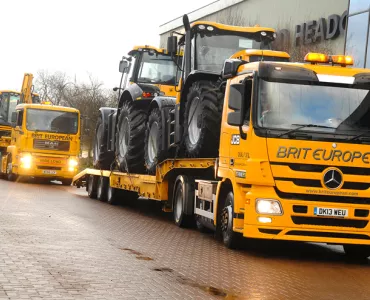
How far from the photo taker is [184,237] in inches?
583

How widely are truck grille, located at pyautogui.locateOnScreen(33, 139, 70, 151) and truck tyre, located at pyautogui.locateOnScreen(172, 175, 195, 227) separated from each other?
1692 centimetres

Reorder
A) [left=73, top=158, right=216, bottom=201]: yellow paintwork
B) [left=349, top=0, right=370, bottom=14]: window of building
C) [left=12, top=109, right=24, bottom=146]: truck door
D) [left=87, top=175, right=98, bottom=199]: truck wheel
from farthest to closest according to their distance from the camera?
[left=12, top=109, right=24, bottom=146]: truck door < [left=349, top=0, right=370, bottom=14]: window of building < [left=87, top=175, right=98, bottom=199]: truck wheel < [left=73, top=158, right=216, bottom=201]: yellow paintwork

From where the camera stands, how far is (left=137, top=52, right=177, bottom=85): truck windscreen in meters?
20.6

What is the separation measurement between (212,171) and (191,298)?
699 cm

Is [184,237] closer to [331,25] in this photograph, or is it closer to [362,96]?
[362,96]

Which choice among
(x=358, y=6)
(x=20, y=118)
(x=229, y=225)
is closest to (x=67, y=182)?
(x=20, y=118)

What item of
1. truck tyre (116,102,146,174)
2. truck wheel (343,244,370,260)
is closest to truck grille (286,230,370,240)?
truck wheel (343,244,370,260)

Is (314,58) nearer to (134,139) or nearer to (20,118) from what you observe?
(134,139)

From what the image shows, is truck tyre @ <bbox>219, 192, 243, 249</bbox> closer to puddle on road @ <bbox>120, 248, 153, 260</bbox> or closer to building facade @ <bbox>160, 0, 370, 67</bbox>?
puddle on road @ <bbox>120, 248, 153, 260</bbox>

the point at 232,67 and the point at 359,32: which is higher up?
the point at 359,32

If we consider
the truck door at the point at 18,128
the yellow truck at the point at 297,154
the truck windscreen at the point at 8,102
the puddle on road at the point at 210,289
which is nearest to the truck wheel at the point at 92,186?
the truck door at the point at 18,128

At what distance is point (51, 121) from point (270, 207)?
22.6m

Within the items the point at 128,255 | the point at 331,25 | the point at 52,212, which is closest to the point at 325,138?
the point at 128,255

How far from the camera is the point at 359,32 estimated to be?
27.4 m
